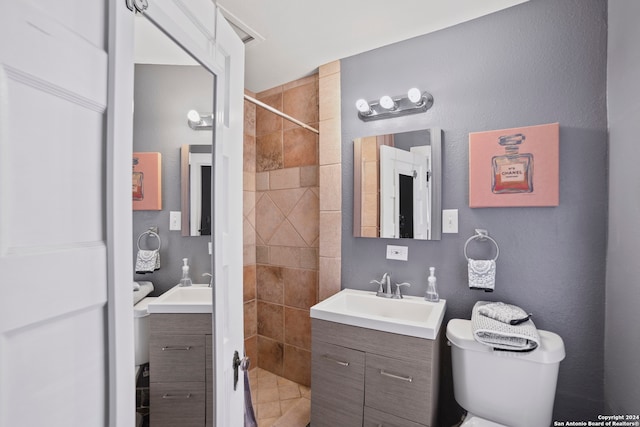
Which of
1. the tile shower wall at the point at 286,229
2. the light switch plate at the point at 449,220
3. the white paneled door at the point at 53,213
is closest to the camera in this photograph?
the white paneled door at the point at 53,213

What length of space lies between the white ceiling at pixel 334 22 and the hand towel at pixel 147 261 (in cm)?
147

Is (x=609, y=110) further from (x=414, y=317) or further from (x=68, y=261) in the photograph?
(x=68, y=261)

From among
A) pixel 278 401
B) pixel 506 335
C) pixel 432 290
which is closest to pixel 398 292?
pixel 432 290

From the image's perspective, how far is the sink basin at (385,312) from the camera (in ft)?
4.67

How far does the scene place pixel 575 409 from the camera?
57.5 inches

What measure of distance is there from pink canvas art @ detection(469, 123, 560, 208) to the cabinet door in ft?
3.64

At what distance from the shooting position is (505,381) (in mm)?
1320

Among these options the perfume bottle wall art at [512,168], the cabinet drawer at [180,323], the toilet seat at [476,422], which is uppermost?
the perfume bottle wall art at [512,168]

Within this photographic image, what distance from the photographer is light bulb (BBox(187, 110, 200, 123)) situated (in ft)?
2.65

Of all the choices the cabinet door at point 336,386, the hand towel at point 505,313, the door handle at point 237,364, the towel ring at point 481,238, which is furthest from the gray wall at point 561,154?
the door handle at point 237,364

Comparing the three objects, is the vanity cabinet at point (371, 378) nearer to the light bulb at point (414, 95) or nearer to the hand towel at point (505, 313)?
the hand towel at point (505, 313)

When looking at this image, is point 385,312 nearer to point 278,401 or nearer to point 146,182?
point 278,401

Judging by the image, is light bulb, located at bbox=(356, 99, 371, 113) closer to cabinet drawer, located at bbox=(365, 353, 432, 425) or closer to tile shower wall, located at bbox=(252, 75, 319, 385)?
tile shower wall, located at bbox=(252, 75, 319, 385)

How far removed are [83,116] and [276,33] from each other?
1589mm
